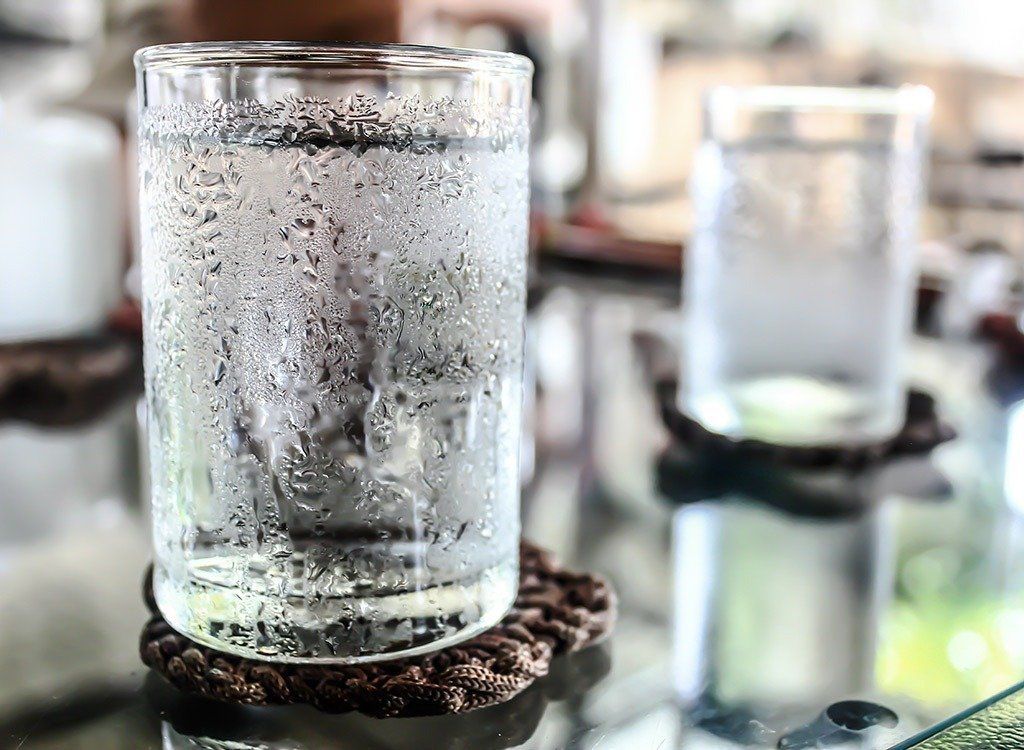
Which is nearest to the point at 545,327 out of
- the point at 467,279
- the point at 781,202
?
the point at 781,202

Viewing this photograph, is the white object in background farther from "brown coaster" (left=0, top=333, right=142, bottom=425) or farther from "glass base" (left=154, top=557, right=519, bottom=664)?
"glass base" (left=154, top=557, right=519, bottom=664)

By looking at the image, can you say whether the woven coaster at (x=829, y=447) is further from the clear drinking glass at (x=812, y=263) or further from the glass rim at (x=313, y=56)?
the glass rim at (x=313, y=56)

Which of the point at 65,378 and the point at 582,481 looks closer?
the point at 582,481

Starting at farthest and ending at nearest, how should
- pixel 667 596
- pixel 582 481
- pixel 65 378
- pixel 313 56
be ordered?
pixel 65 378 → pixel 582 481 → pixel 667 596 → pixel 313 56

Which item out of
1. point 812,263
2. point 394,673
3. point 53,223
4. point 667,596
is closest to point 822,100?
point 812,263

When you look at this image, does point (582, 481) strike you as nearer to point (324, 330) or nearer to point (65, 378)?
point (324, 330)

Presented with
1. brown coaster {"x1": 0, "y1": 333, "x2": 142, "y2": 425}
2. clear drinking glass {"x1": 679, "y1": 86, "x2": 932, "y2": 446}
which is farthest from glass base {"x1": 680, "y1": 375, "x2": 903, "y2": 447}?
brown coaster {"x1": 0, "y1": 333, "x2": 142, "y2": 425}
